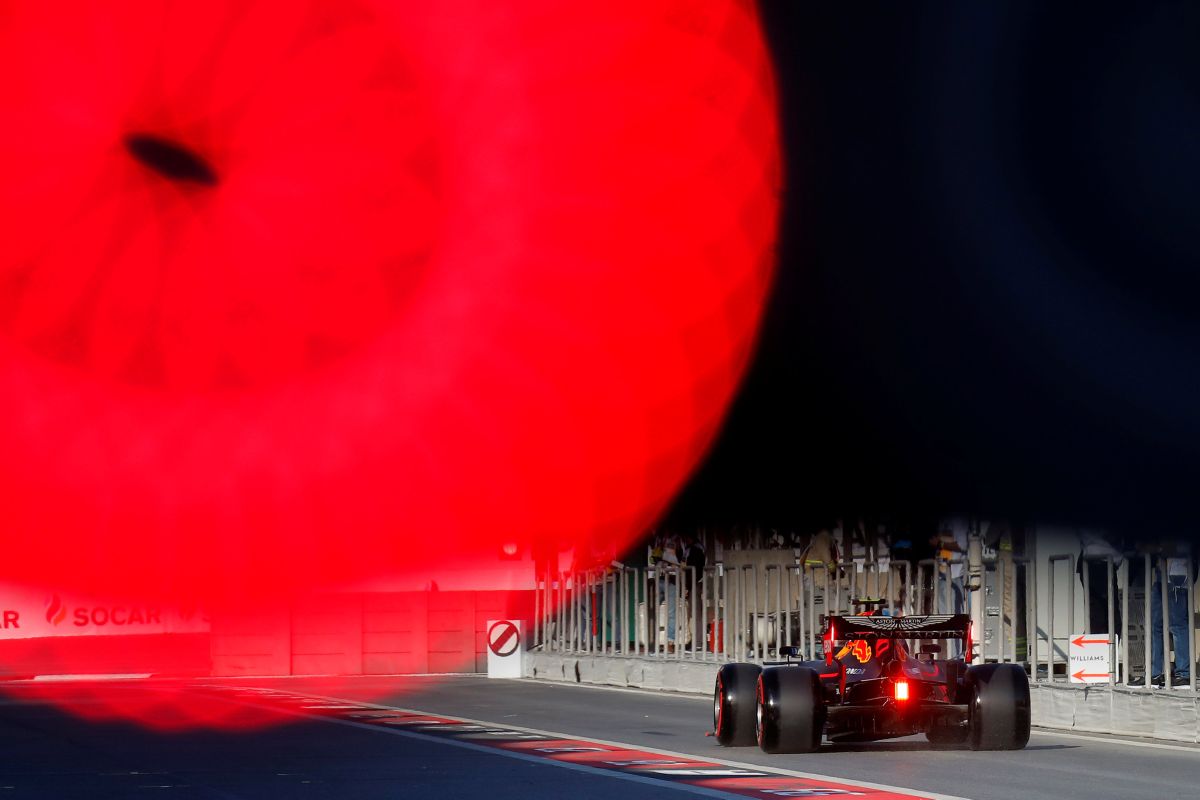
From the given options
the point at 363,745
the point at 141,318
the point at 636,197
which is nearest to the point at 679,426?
the point at 636,197

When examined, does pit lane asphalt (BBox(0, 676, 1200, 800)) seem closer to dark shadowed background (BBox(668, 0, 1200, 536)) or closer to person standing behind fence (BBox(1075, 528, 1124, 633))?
person standing behind fence (BBox(1075, 528, 1124, 633))

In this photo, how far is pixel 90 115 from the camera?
23.8 m

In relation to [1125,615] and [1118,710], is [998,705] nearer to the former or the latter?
[1118,710]

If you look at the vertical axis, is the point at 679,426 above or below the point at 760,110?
below

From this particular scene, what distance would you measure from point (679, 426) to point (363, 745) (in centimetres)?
1408

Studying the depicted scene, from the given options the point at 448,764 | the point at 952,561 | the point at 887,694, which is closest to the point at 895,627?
the point at 887,694

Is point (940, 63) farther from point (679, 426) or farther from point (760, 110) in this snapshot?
point (679, 426)

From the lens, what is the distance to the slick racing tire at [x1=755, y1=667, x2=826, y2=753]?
17500mm

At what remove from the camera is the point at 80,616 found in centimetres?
3828

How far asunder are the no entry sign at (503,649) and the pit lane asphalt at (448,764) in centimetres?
1460

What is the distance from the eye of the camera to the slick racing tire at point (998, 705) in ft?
58.1

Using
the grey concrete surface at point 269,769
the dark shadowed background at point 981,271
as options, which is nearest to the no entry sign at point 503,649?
the dark shadowed background at point 981,271

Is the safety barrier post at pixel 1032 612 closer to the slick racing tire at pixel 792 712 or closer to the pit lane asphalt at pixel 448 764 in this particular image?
the pit lane asphalt at pixel 448 764

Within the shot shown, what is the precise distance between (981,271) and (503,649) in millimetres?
14459
